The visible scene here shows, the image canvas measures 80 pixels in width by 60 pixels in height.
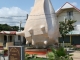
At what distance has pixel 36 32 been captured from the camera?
832 inches

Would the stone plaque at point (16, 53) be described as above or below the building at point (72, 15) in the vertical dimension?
below

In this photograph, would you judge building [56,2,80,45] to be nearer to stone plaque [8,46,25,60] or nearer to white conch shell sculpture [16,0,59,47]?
white conch shell sculpture [16,0,59,47]

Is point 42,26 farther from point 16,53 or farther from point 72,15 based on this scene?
point 72,15

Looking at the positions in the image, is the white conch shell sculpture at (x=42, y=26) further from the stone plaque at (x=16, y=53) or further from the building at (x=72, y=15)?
the building at (x=72, y=15)

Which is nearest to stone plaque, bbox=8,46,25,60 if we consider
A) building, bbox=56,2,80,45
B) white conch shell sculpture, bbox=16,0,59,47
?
Answer: white conch shell sculpture, bbox=16,0,59,47

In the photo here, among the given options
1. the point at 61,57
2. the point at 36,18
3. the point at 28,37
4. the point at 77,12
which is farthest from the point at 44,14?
the point at 77,12

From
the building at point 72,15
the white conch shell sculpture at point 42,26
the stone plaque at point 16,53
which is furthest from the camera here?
the building at point 72,15

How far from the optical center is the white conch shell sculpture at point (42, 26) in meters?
20.9

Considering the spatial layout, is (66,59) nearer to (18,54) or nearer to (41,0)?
(18,54)

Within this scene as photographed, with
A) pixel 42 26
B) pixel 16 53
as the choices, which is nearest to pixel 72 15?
pixel 42 26

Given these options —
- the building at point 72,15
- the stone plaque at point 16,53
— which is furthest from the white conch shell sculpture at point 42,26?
the building at point 72,15

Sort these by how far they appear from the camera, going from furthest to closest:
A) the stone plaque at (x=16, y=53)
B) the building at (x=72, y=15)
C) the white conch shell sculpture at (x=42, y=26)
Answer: the building at (x=72, y=15) → the white conch shell sculpture at (x=42, y=26) → the stone plaque at (x=16, y=53)

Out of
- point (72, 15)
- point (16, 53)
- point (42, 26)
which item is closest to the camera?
point (16, 53)

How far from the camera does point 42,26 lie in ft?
68.0
